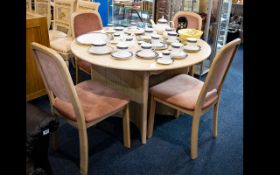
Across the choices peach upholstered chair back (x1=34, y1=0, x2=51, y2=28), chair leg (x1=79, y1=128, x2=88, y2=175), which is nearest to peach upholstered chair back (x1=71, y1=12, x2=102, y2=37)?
peach upholstered chair back (x1=34, y1=0, x2=51, y2=28)

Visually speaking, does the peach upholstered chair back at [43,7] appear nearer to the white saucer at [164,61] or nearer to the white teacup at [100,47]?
the white teacup at [100,47]

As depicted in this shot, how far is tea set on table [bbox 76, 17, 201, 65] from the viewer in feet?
6.25

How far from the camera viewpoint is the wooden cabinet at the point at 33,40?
7.97 ft

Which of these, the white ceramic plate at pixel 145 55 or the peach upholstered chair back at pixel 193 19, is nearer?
the white ceramic plate at pixel 145 55

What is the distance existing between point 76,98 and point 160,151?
32.5 inches

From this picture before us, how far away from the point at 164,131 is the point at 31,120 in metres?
1.20

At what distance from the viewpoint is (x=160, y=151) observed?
6.70 ft

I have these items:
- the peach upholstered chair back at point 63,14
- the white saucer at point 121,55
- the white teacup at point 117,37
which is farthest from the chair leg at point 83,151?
the peach upholstered chair back at point 63,14

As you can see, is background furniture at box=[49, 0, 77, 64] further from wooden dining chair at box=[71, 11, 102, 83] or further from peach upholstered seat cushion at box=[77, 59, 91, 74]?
peach upholstered seat cushion at box=[77, 59, 91, 74]

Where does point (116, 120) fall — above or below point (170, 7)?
below

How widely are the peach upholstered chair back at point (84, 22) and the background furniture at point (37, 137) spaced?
51.4 inches
